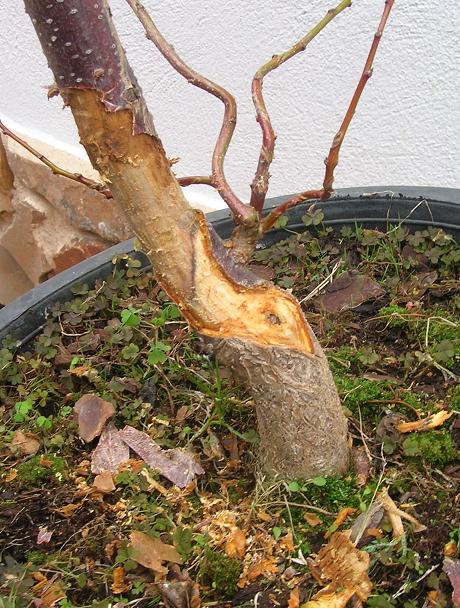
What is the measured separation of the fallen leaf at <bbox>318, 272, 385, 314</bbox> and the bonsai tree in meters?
0.39

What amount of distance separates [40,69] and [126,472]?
163 centimetres

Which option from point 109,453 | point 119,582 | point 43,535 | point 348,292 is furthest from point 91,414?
point 348,292

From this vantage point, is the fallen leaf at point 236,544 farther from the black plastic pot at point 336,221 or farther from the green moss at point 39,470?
the black plastic pot at point 336,221

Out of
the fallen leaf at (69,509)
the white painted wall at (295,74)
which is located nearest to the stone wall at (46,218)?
the white painted wall at (295,74)

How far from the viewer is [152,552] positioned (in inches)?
40.5

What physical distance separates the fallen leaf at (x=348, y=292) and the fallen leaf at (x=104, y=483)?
54 centimetres

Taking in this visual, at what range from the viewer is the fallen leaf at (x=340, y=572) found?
95cm

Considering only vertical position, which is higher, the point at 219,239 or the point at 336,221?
the point at 219,239

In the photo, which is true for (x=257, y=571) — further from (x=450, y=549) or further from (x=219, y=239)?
(x=219, y=239)

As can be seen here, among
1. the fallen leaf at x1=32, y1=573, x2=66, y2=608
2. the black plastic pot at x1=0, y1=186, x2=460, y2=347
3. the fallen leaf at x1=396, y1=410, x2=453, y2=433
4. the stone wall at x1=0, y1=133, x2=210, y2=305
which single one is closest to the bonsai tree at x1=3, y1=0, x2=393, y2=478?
the fallen leaf at x1=396, y1=410, x2=453, y2=433

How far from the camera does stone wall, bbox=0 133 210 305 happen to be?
236 centimetres

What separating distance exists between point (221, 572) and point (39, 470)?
39cm

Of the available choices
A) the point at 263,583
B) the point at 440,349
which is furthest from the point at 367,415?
the point at 263,583

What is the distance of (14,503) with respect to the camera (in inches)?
47.3
